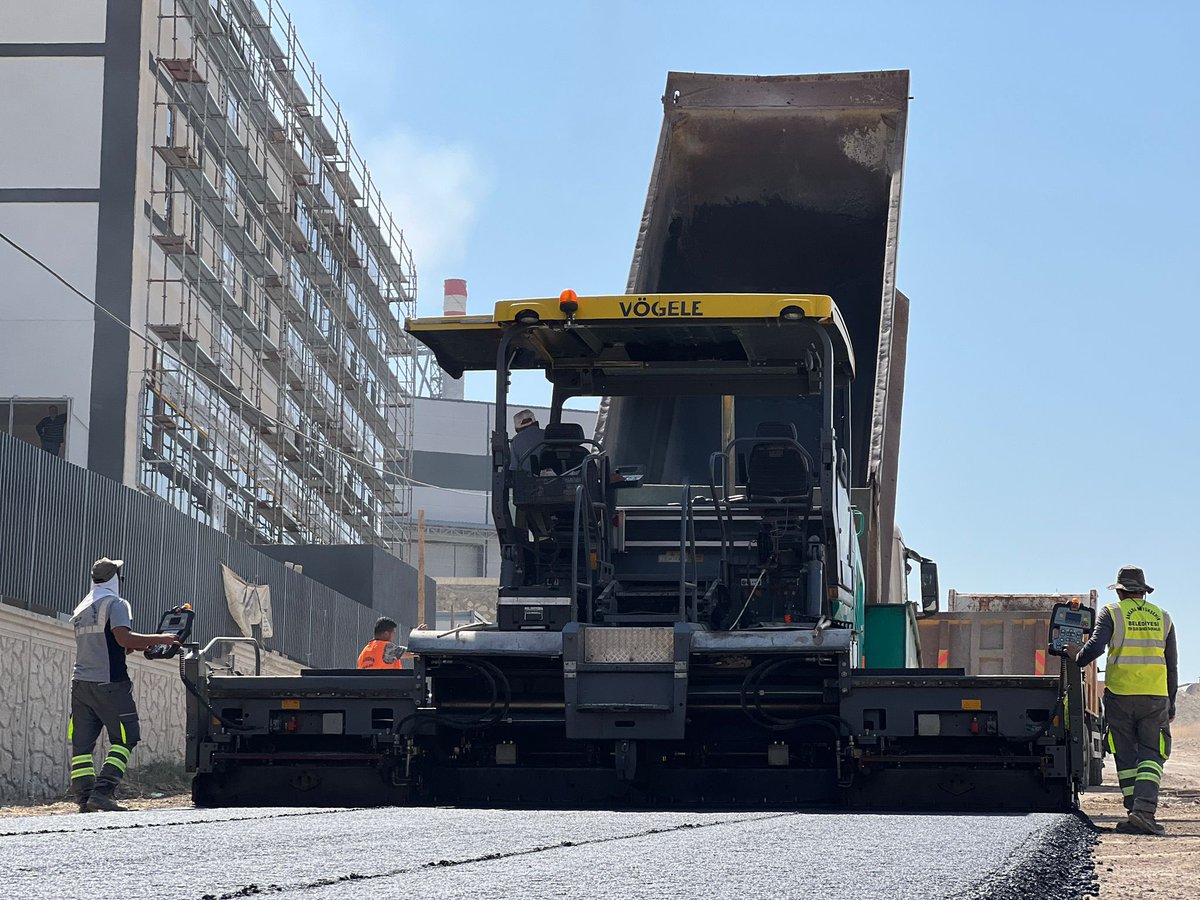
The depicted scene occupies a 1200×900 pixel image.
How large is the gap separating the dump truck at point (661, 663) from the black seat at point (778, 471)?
1 centimetres

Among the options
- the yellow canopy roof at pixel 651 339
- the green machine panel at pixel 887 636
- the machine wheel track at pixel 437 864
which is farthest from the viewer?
the green machine panel at pixel 887 636

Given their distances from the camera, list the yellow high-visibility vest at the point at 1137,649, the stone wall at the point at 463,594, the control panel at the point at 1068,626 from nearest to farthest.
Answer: the control panel at the point at 1068,626 → the yellow high-visibility vest at the point at 1137,649 → the stone wall at the point at 463,594

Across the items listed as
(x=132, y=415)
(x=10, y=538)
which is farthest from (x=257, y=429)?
(x=10, y=538)

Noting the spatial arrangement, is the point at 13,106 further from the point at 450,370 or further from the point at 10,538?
the point at 450,370

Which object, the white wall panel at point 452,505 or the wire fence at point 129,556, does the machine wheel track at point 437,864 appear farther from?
the white wall panel at point 452,505

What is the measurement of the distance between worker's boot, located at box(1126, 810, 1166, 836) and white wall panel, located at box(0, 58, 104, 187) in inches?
911

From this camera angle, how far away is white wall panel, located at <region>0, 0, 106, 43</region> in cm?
2889

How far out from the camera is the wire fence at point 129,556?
14258 millimetres

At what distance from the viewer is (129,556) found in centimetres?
1675

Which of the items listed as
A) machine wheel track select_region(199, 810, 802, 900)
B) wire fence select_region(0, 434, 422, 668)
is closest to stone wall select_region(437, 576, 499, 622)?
wire fence select_region(0, 434, 422, 668)

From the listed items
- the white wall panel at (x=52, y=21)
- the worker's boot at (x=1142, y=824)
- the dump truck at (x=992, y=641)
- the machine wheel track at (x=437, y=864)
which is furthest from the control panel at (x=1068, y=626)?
the white wall panel at (x=52, y=21)

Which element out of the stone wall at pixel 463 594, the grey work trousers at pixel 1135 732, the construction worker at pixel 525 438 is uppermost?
the stone wall at pixel 463 594

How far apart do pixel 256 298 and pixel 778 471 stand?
26574 mm

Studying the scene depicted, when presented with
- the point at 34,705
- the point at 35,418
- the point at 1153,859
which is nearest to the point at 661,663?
the point at 1153,859
